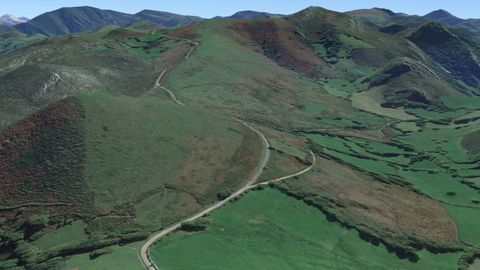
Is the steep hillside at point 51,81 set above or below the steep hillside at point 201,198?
above

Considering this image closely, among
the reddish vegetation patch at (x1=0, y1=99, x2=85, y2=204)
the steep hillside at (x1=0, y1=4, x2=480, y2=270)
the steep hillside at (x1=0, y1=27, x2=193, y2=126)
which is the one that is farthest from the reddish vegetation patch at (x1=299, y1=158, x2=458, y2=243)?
the steep hillside at (x1=0, y1=27, x2=193, y2=126)

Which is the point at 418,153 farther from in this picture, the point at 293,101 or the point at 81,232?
the point at 81,232

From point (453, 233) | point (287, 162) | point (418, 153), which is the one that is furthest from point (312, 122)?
point (453, 233)

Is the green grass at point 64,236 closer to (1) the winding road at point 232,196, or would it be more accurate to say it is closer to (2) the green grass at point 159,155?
(2) the green grass at point 159,155

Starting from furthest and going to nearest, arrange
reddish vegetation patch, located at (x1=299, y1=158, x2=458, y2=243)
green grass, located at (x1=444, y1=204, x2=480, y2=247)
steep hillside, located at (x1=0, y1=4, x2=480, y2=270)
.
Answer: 1. green grass, located at (x1=444, y1=204, x2=480, y2=247)
2. reddish vegetation patch, located at (x1=299, y1=158, x2=458, y2=243)
3. steep hillside, located at (x1=0, y1=4, x2=480, y2=270)

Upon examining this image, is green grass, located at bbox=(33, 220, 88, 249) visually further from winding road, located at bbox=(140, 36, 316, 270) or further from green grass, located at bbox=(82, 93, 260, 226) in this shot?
winding road, located at bbox=(140, 36, 316, 270)

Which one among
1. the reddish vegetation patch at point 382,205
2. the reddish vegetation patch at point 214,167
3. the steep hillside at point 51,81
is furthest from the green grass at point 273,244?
the steep hillside at point 51,81
